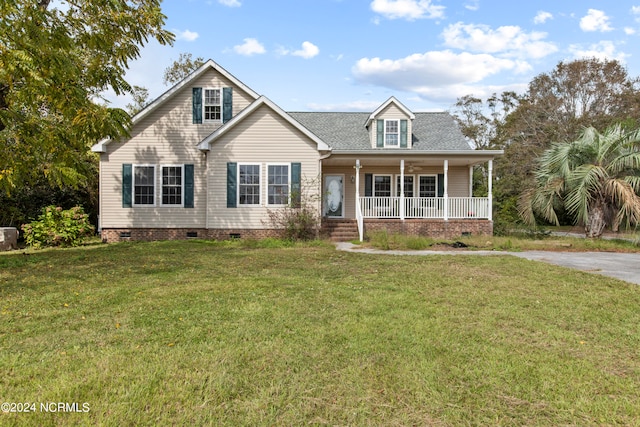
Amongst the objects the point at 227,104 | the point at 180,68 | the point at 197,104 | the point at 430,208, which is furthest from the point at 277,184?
the point at 180,68

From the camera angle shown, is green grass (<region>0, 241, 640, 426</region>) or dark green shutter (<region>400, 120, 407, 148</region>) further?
dark green shutter (<region>400, 120, 407, 148</region>)

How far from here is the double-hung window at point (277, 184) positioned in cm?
1412

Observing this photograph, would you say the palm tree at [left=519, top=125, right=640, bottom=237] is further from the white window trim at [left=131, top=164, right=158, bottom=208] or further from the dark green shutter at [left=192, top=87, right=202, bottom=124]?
the white window trim at [left=131, top=164, right=158, bottom=208]

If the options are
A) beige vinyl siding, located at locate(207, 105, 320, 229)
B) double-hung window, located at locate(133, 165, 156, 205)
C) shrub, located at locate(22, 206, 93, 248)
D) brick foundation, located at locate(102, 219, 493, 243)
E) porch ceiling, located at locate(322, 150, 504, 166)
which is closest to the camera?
shrub, located at locate(22, 206, 93, 248)

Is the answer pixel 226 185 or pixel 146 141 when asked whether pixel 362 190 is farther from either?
pixel 146 141

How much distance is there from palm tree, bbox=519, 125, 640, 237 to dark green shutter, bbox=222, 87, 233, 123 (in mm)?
11501

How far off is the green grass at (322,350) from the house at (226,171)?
728 centimetres

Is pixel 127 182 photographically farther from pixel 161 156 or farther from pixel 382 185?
pixel 382 185

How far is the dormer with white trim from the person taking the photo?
16578 millimetres

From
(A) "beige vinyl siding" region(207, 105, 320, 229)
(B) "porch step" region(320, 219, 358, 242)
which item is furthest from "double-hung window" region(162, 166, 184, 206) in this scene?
(B) "porch step" region(320, 219, 358, 242)

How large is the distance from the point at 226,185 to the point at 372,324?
10586 millimetres

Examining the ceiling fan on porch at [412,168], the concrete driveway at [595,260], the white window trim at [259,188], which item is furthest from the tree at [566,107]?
the white window trim at [259,188]

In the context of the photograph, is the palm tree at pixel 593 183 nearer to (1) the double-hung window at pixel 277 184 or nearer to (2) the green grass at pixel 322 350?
(2) the green grass at pixel 322 350

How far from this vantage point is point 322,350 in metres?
3.68
